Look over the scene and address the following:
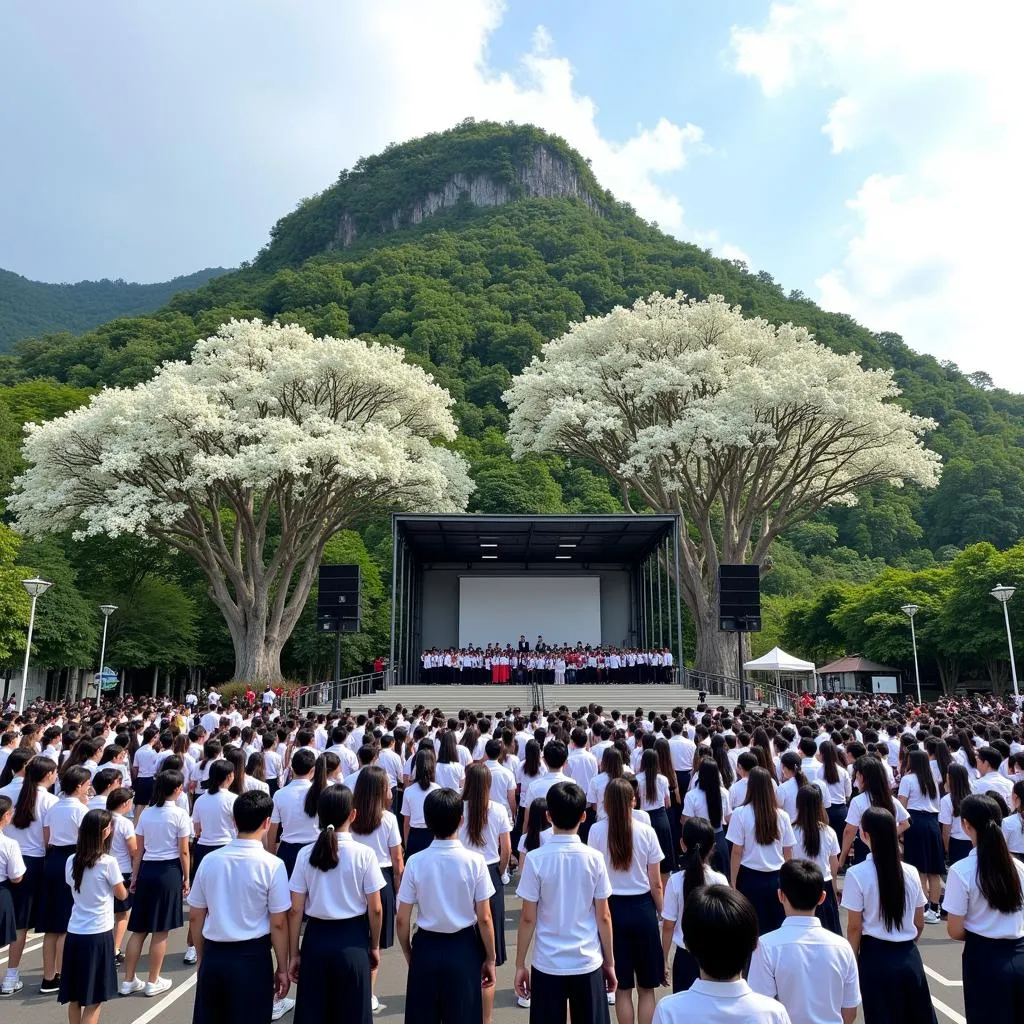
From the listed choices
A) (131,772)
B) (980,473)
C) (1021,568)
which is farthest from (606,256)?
(131,772)

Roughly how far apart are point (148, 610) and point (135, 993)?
3065 cm

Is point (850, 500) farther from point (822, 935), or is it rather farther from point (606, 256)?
point (606, 256)

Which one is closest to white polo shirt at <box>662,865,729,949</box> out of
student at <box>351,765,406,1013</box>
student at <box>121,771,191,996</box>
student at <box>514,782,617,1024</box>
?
student at <box>514,782,617,1024</box>

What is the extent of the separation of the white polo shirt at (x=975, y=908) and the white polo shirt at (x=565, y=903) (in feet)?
5.25

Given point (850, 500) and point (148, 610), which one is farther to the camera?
point (148, 610)

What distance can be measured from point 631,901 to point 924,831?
13.9 ft

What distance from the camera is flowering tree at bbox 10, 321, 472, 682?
75.5 ft

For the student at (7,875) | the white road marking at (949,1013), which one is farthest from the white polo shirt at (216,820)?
the white road marking at (949,1013)

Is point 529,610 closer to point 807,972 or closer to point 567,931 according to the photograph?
point 567,931

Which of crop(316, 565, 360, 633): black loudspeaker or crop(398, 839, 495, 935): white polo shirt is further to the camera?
crop(316, 565, 360, 633): black loudspeaker

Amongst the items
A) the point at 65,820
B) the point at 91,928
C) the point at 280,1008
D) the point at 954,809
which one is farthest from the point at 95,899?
the point at 954,809

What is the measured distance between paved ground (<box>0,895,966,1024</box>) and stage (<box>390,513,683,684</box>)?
17600 mm

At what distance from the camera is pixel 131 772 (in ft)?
29.6

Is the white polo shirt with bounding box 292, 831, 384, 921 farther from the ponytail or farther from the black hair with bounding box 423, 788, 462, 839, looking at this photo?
the ponytail
